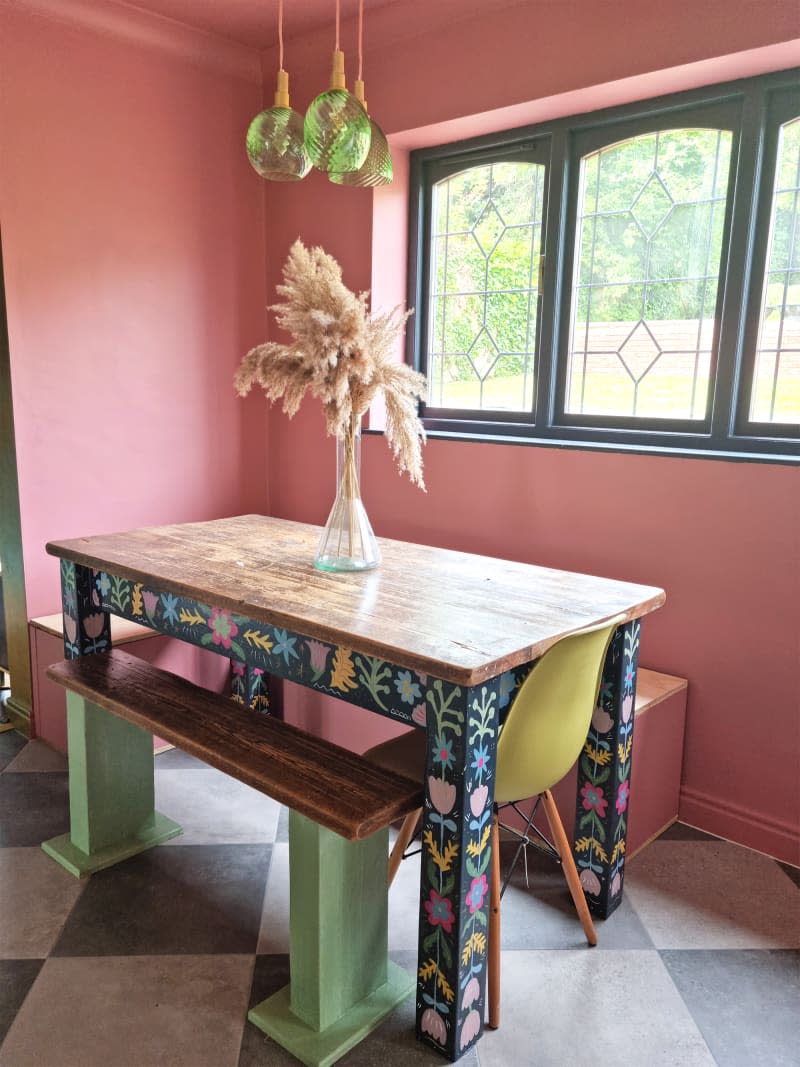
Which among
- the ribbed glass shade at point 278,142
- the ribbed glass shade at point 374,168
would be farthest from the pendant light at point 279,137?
the ribbed glass shade at point 374,168

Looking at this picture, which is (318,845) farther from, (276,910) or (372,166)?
(372,166)

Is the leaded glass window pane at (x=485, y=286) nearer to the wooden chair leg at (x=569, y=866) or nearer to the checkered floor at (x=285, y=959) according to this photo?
the wooden chair leg at (x=569, y=866)

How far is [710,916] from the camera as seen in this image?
2248 mm

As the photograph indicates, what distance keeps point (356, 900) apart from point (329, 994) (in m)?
0.20

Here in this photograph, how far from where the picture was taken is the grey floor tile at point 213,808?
2619mm

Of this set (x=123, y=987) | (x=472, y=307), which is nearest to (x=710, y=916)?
(x=123, y=987)

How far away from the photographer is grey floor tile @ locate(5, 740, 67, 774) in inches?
119

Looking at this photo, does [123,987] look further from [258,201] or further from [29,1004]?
[258,201]

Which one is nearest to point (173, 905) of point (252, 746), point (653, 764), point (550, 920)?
point (252, 746)

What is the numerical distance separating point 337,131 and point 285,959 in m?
1.92

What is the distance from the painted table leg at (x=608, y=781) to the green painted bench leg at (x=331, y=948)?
23.7 inches

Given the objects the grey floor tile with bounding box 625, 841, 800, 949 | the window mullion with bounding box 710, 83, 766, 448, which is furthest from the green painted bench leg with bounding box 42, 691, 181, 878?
the window mullion with bounding box 710, 83, 766, 448

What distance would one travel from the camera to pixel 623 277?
2896mm

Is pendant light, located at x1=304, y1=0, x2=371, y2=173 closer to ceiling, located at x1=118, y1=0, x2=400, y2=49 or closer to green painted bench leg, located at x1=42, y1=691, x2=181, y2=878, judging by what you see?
green painted bench leg, located at x1=42, y1=691, x2=181, y2=878
